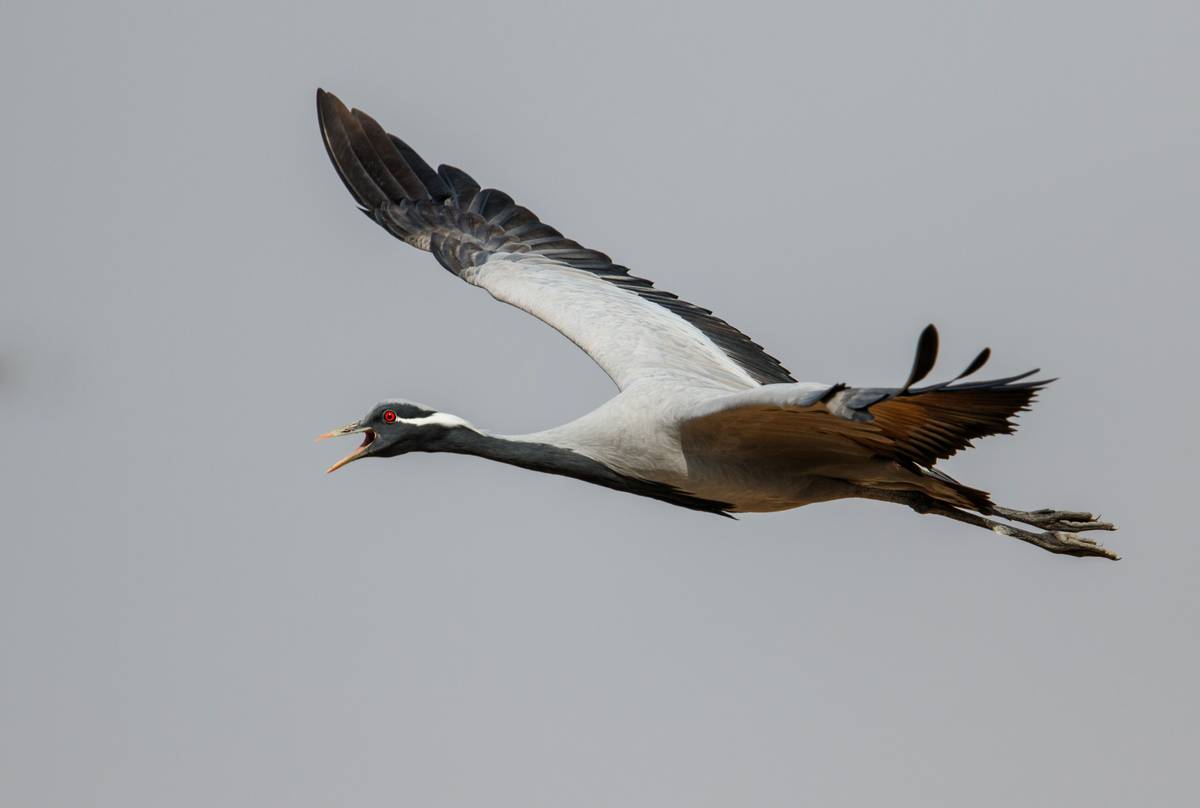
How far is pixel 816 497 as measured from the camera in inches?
510

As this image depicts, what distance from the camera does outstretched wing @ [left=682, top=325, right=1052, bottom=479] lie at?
10.1 meters

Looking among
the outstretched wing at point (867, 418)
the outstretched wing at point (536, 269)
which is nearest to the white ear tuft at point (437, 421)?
the outstretched wing at point (536, 269)

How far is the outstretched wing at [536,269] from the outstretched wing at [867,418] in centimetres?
155

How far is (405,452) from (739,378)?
278cm

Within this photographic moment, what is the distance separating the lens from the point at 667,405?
1267cm

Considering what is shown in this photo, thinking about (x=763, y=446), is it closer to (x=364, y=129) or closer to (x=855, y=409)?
(x=855, y=409)

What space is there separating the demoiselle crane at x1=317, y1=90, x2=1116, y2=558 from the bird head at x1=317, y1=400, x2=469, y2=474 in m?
0.01

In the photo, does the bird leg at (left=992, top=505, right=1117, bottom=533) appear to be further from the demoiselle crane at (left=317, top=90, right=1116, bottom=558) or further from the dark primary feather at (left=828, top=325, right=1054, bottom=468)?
the dark primary feather at (left=828, top=325, right=1054, bottom=468)

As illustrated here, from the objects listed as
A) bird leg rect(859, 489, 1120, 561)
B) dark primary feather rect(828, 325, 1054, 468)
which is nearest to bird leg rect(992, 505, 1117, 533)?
bird leg rect(859, 489, 1120, 561)

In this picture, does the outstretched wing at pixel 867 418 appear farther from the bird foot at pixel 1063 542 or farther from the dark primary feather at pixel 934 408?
the bird foot at pixel 1063 542

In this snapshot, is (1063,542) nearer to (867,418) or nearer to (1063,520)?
(1063,520)

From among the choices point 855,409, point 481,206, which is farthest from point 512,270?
point 855,409

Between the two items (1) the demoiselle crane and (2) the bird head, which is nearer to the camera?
(1) the demoiselle crane

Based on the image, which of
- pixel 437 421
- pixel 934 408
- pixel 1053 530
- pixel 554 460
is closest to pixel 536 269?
pixel 437 421
